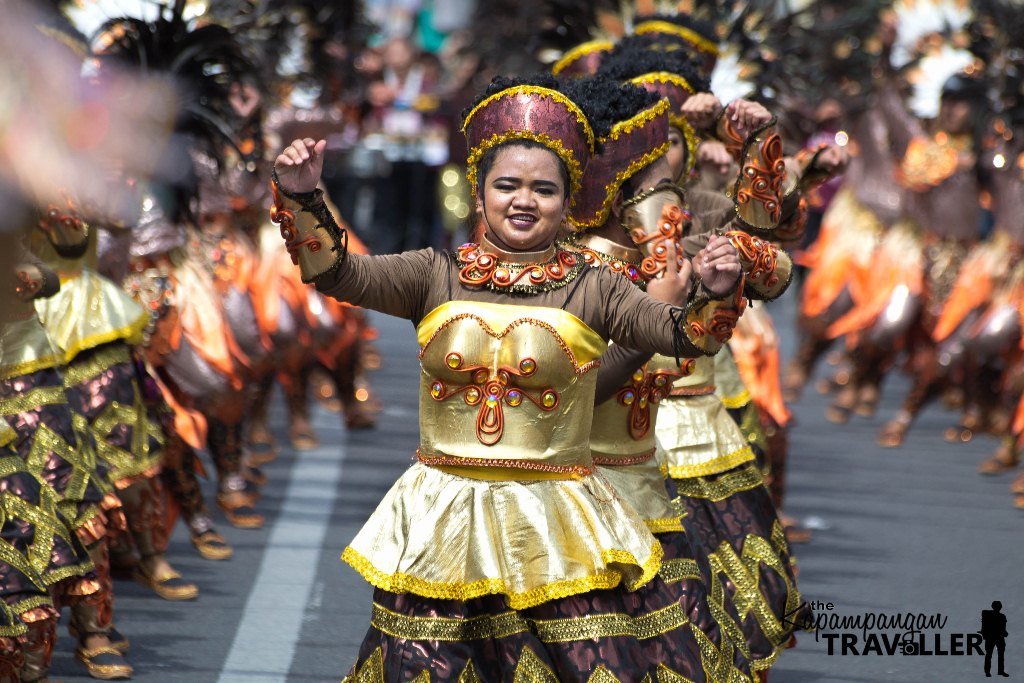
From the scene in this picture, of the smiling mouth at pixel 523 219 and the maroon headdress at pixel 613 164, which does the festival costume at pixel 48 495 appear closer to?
the maroon headdress at pixel 613 164

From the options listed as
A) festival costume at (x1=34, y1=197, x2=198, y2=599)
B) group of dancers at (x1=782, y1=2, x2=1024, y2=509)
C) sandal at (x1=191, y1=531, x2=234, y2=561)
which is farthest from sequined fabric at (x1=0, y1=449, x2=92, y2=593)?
group of dancers at (x1=782, y1=2, x2=1024, y2=509)

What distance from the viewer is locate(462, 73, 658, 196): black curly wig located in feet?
14.9

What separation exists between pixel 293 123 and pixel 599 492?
621cm

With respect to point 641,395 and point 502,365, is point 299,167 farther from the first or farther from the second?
point 641,395

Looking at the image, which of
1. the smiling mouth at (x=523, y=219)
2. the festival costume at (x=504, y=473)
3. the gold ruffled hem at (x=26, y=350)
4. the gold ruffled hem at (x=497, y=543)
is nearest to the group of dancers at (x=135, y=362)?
the gold ruffled hem at (x=26, y=350)

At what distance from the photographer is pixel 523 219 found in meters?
4.41

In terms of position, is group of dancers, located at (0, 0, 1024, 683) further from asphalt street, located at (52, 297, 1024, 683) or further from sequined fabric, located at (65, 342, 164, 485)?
asphalt street, located at (52, 297, 1024, 683)

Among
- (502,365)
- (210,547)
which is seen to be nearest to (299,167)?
(502,365)

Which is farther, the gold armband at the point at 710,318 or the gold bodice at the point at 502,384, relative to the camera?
the gold bodice at the point at 502,384

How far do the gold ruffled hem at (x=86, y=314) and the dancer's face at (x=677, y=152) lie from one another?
6.49 feet

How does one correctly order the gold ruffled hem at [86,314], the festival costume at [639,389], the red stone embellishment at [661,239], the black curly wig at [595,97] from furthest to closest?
the gold ruffled hem at [86,314], the festival costume at [639,389], the red stone embellishment at [661,239], the black curly wig at [595,97]

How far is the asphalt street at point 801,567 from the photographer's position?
6.68 m

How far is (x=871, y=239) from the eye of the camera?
14039 millimetres

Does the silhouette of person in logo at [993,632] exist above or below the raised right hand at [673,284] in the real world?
below
